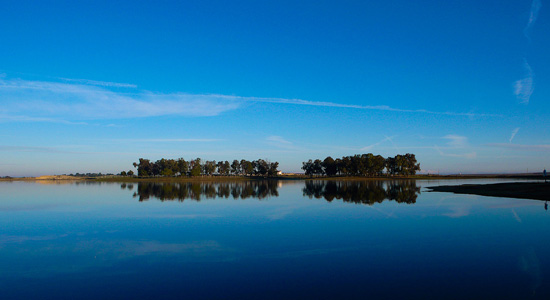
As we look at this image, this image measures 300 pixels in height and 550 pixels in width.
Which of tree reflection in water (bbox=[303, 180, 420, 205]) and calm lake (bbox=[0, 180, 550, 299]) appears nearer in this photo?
calm lake (bbox=[0, 180, 550, 299])

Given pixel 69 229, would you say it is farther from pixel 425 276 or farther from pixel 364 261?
pixel 425 276

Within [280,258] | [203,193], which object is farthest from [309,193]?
[280,258]

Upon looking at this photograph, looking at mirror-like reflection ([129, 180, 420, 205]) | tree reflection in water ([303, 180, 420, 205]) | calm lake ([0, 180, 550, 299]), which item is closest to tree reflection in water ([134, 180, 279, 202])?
mirror-like reflection ([129, 180, 420, 205])

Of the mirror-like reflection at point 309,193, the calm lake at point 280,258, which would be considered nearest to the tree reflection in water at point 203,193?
the mirror-like reflection at point 309,193

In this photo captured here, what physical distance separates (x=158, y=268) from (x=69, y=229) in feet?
55.7

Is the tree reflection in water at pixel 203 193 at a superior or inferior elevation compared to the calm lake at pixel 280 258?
superior

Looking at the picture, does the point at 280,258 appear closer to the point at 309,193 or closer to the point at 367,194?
the point at 367,194

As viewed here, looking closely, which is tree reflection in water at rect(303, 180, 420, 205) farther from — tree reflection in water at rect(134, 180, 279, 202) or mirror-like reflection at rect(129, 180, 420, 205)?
tree reflection in water at rect(134, 180, 279, 202)

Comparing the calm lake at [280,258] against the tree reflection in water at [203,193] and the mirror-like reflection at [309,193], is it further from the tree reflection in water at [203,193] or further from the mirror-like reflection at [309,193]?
the tree reflection in water at [203,193]

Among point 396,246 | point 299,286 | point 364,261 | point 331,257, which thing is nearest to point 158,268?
point 299,286

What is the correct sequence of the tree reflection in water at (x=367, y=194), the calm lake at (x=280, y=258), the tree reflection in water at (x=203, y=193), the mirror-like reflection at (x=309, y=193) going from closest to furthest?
1. the calm lake at (x=280, y=258)
2. the tree reflection in water at (x=367, y=194)
3. the mirror-like reflection at (x=309, y=193)
4. the tree reflection in water at (x=203, y=193)

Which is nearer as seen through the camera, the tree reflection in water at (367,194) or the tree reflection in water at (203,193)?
the tree reflection in water at (367,194)

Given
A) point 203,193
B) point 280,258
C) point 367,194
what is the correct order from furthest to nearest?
point 203,193
point 367,194
point 280,258

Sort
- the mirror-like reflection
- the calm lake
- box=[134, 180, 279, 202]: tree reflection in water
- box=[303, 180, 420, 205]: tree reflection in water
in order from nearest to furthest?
the calm lake → box=[303, 180, 420, 205]: tree reflection in water → the mirror-like reflection → box=[134, 180, 279, 202]: tree reflection in water
